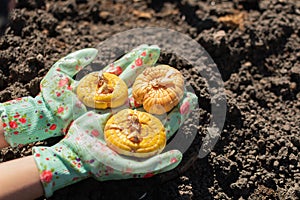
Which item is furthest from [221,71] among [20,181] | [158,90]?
[20,181]

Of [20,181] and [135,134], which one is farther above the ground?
[135,134]

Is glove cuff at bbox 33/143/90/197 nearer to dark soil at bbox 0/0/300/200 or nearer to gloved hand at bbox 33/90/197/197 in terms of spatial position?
gloved hand at bbox 33/90/197/197

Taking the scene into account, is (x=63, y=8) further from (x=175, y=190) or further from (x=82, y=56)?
(x=175, y=190)

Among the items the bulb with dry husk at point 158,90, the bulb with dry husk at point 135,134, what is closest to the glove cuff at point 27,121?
the bulb with dry husk at point 135,134

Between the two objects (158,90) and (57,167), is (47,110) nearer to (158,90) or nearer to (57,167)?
(57,167)

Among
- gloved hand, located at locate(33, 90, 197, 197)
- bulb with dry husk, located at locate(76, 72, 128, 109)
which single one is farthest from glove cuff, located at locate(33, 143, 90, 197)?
bulb with dry husk, located at locate(76, 72, 128, 109)

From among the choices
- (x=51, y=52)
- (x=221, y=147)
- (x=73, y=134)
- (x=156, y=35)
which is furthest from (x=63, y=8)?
(x=221, y=147)
